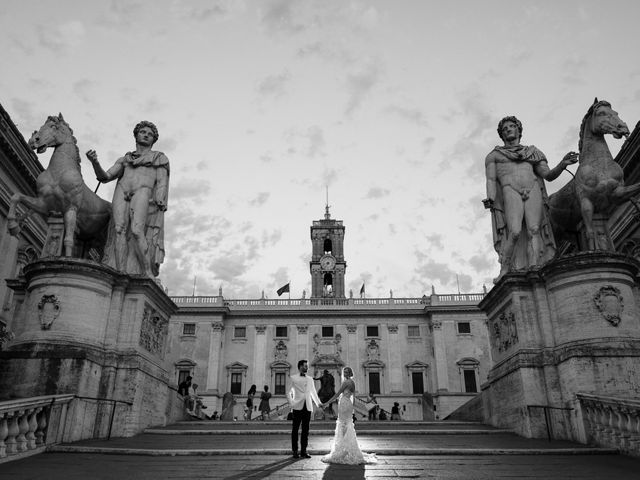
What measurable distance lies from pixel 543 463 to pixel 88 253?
40.0 feet

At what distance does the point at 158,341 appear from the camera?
14.2 metres

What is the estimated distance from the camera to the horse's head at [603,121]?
1181 centimetres

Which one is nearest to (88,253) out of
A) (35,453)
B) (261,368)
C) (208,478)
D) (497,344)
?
(35,453)

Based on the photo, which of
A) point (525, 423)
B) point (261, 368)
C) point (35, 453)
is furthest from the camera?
point (261, 368)

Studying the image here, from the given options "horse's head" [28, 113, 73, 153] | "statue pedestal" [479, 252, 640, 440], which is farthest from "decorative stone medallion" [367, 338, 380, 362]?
"horse's head" [28, 113, 73, 153]

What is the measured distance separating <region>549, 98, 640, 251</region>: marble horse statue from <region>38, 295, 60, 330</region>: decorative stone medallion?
12.3m

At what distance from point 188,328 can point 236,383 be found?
7.17 metres

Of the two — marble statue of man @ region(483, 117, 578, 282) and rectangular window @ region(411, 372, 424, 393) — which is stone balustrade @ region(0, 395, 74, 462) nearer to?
marble statue of man @ region(483, 117, 578, 282)

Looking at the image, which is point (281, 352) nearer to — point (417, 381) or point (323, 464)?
point (417, 381)

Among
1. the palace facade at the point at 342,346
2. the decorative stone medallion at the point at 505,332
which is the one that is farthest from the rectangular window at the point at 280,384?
the decorative stone medallion at the point at 505,332

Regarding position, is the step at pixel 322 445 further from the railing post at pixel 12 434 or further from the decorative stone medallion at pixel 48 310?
the decorative stone medallion at pixel 48 310

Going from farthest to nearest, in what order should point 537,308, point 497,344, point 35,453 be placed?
point 497,344
point 537,308
point 35,453

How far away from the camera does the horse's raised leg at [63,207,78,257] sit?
12336 millimetres

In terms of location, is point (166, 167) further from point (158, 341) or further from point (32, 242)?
point (32, 242)
